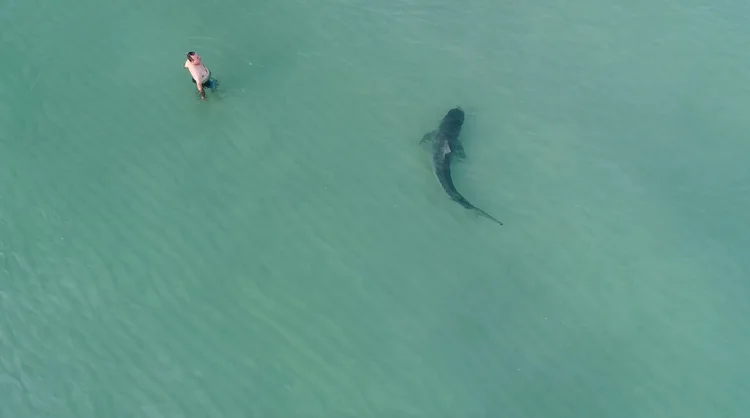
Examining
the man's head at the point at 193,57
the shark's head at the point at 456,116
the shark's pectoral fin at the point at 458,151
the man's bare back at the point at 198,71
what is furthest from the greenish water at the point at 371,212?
the man's head at the point at 193,57

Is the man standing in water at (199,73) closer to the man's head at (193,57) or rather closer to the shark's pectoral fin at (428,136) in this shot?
the man's head at (193,57)

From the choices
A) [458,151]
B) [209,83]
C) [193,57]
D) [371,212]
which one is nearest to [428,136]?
[458,151]

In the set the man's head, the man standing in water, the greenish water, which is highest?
the man's head

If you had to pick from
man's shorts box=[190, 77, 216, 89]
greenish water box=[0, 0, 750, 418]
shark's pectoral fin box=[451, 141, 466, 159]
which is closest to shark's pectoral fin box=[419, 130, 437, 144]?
greenish water box=[0, 0, 750, 418]

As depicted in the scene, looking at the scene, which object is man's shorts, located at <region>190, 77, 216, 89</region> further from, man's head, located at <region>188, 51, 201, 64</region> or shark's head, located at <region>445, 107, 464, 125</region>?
shark's head, located at <region>445, 107, 464, 125</region>

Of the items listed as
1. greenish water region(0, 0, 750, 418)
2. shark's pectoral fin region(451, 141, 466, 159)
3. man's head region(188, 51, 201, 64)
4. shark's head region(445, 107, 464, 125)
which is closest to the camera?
greenish water region(0, 0, 750, 418)

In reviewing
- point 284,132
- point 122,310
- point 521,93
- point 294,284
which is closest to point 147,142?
point 284,132
